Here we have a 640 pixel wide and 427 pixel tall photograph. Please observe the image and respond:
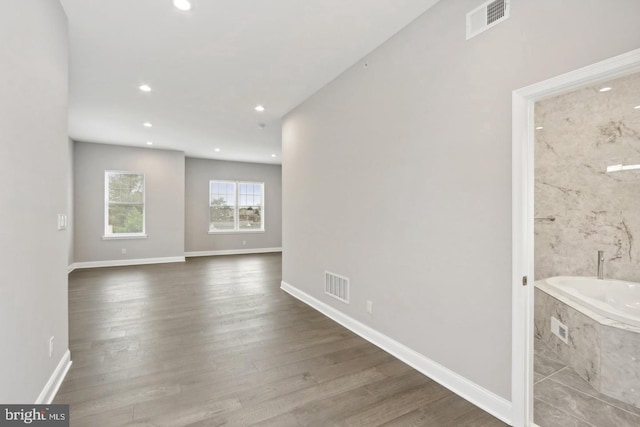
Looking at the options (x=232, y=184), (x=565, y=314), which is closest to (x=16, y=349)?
(x=565, y=314)

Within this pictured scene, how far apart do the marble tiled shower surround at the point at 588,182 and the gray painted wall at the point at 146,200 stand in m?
7.74

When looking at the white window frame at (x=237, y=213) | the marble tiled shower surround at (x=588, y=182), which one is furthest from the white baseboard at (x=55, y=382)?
the white window frame at (x=237, y=213)

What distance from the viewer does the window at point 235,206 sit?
9062 millimetres

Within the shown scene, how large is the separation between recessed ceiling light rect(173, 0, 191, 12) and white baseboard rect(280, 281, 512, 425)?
331cm

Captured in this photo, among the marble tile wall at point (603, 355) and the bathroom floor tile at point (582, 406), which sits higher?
the marble tile wall at point (603, 355)

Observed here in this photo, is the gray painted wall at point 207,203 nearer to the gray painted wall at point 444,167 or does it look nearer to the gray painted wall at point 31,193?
the gray painted wall at point 444,167

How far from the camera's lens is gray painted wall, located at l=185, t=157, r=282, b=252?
344 inches

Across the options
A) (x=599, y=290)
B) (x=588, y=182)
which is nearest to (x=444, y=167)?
(x=588, y=182)

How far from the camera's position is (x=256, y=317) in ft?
12.3

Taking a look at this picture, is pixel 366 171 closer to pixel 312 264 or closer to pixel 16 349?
pixel 312 264

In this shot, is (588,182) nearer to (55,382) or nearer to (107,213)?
(55,382)

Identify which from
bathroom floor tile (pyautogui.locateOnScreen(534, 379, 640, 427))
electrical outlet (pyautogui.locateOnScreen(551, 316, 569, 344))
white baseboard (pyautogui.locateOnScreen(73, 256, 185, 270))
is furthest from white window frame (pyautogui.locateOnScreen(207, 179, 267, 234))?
bathroom floor tile (pyautogui.locateOnScreen(534, 379, 640, 427))

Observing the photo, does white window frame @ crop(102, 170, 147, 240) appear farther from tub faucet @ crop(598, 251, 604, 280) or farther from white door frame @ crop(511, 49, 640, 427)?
tub faucet @ crop(598, 251, 604, 280)

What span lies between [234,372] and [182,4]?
9.73ft
